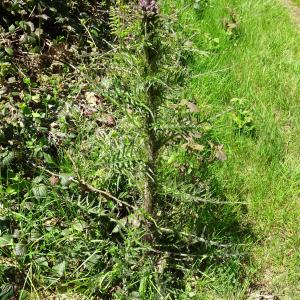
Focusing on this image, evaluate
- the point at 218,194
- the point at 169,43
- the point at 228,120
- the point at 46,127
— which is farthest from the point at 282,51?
the point at 169,43

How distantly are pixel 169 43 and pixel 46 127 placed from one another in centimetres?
139

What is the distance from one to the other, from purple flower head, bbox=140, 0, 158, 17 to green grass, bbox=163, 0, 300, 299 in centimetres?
A: 44

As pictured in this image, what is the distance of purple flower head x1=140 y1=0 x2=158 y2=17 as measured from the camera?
1.64 m

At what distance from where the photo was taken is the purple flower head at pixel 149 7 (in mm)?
1642

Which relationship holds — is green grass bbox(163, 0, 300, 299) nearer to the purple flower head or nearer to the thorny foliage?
the thorny foliage

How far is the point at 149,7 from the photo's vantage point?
165cm

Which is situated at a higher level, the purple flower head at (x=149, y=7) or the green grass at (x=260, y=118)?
the purple flower head at (x=149, y=7)

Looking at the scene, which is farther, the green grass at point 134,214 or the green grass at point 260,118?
the green grass at point 260,118

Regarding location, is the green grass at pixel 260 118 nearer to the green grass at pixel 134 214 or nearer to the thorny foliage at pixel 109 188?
the green grass at pixel 134 214

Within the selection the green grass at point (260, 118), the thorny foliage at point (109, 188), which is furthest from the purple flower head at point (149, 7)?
the green grass at point (260, 118)

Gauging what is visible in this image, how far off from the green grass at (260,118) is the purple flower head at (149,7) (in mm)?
437

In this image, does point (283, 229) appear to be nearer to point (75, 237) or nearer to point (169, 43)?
point (75, 237)

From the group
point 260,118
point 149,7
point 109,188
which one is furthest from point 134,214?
point 260,118

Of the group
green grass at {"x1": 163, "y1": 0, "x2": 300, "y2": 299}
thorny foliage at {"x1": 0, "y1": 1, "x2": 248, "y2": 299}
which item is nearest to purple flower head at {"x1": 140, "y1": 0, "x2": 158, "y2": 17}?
thorny foliage at {"x1": 0, "y1": 1, "x2": 248, "y2": 299}
